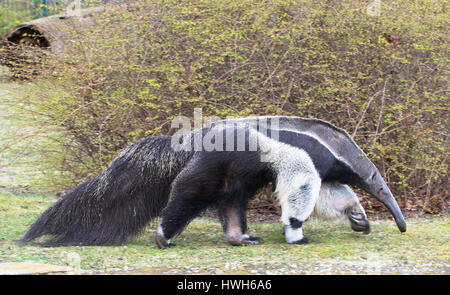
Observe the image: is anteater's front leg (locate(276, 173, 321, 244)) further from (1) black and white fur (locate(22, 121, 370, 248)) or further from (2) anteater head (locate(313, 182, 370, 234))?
(2) anteater head (locate(313, 182, 370, 234))

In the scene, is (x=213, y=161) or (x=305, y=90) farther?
(x=305, y=90)

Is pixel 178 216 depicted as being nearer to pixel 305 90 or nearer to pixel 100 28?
pixel 305 90

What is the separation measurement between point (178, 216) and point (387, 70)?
10.3 ft

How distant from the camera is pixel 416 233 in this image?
5.90 metres

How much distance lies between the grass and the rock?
13cm

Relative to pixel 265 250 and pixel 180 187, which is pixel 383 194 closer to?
pixel 265 250

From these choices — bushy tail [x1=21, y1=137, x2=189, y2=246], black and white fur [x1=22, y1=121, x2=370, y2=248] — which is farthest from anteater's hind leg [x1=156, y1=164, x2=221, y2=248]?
bushy tail [x1=21, y1=137, x2=189, y2=246]

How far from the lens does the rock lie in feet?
14.4

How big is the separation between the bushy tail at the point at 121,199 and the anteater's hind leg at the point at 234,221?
22.4 inches

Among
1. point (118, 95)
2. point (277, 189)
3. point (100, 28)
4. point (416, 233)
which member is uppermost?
point (100, 28)

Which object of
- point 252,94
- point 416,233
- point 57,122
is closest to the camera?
point 416,233

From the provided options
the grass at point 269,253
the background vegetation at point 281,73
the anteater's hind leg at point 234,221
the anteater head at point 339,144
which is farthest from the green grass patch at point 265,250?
the background vegetation at point 281,73
